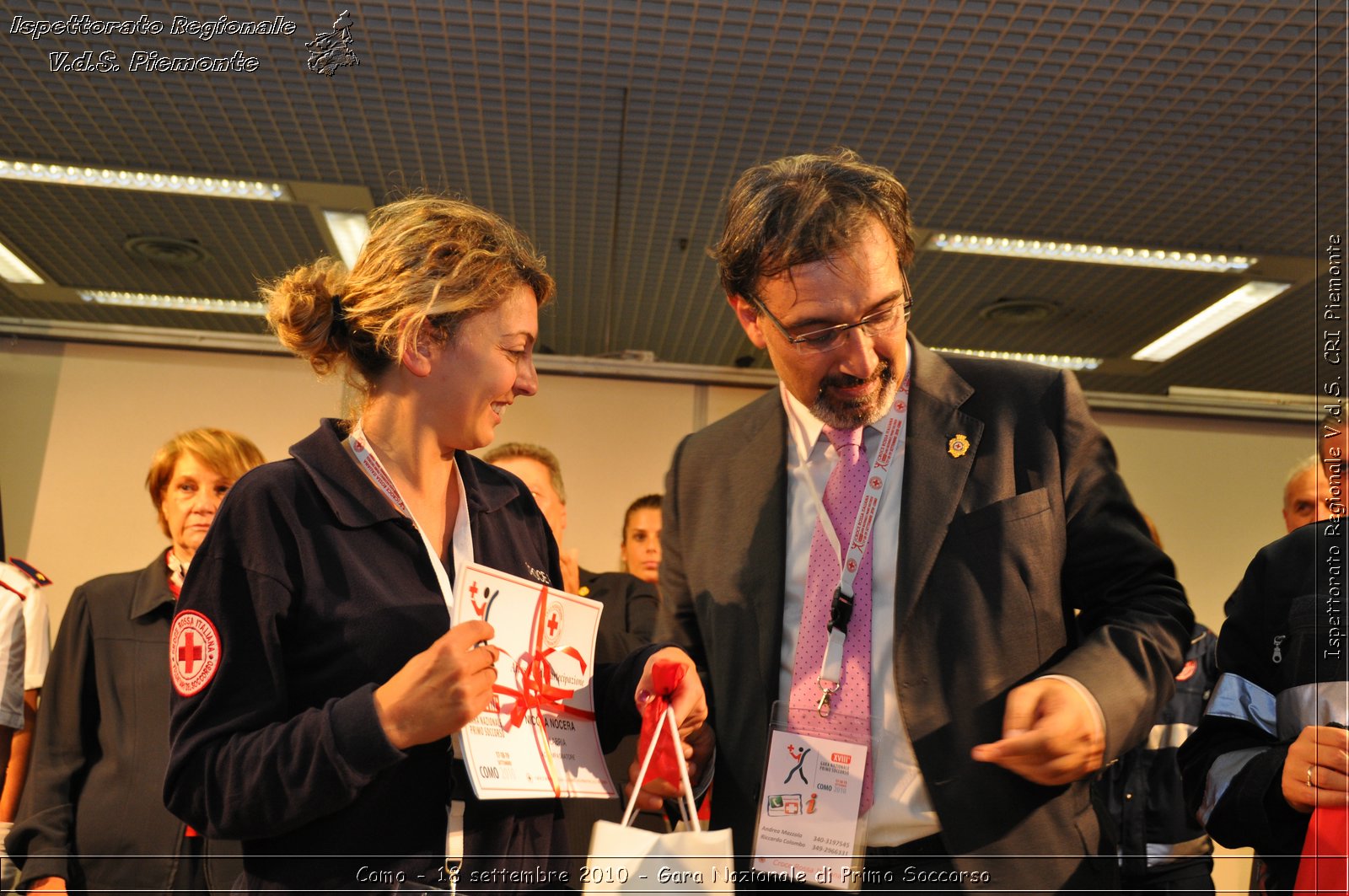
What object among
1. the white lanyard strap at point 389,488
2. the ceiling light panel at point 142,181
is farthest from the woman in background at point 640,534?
the ceiling light panel at point 142,181

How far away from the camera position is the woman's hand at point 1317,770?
158cm

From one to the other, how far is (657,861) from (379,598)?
54 centimetres

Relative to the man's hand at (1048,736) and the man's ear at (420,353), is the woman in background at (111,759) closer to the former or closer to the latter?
the man's ear at (420,353)

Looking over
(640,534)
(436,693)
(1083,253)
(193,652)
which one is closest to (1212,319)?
(1083,253)

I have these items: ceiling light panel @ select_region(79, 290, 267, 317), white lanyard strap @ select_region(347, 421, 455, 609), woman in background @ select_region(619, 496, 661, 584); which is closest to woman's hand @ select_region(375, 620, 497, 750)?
white lanyard strap @ select_region(347, 421, 455, 609)

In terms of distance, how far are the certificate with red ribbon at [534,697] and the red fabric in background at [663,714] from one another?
0.31 feet

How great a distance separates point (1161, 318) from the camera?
7.30 meters

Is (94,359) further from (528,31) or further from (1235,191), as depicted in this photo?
(1235,191)

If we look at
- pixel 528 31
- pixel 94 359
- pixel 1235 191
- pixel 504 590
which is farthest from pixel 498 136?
pixel 504 590

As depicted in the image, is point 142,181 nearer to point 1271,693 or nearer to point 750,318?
point 750,318

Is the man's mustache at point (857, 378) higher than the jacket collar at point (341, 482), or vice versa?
the man's mustache at point (857, 378)

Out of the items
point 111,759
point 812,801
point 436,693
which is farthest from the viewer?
point 111,759

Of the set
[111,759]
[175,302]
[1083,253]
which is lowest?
[111,759]

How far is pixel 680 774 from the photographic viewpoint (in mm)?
1605
